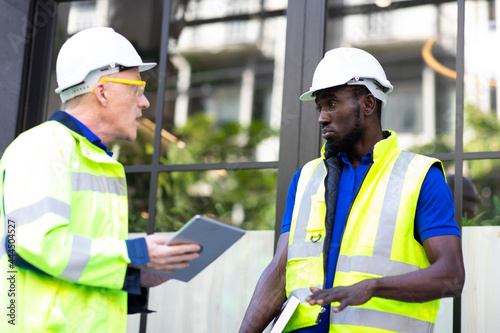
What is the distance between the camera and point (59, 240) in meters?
2.26

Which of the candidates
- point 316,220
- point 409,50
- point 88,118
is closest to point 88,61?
point 88,118

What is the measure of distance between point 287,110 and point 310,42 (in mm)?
348

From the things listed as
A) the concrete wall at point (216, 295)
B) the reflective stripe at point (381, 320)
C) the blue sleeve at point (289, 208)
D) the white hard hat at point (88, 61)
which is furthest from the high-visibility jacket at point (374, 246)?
the white hard hat at point (88, 61)

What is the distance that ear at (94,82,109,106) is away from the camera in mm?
2656

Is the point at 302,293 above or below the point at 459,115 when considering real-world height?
below

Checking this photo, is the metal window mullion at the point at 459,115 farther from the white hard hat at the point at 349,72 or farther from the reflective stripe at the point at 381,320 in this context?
the reflective stripe at the point at 381,320

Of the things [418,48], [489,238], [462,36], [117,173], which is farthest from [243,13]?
[117,173]

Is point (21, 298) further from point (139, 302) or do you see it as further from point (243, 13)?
point (243, 13)

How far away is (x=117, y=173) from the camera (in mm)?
2639

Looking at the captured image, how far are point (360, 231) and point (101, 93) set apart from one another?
1.08m

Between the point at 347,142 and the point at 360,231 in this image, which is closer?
the point at 360,231

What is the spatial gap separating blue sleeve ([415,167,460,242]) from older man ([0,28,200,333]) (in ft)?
3.14

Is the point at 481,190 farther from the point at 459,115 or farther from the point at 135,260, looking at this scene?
the point at 135,260

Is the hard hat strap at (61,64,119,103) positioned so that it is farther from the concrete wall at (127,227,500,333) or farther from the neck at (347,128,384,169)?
the concrete wall at (127,227,500,333)
